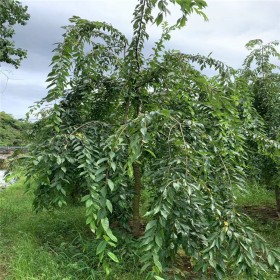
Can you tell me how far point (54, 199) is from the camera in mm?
2623

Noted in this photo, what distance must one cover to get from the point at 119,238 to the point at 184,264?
0.66m

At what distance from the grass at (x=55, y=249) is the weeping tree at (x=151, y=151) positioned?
0.51 ft

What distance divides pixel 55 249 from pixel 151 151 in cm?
154

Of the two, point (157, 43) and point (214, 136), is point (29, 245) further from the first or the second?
point (157, 43)

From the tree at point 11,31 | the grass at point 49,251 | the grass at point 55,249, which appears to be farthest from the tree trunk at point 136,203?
the tree at point 11,31

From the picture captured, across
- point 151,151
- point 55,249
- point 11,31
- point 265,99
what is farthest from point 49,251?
point 11,31

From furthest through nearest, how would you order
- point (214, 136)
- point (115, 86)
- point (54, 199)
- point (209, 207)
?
point (115, 86) → point (214, 136) → point (54, 199) → point (209, 207)

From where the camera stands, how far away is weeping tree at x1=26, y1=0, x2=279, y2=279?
1.93 meters

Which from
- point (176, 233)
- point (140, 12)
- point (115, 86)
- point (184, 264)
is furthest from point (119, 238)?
point (140, 12)

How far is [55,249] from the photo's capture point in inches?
122

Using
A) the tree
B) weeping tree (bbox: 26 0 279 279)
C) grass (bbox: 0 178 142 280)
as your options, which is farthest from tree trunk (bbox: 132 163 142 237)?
the tree

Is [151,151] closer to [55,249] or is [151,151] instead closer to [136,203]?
[136,203]

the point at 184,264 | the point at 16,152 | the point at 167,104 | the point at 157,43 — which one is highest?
the point at 157,43

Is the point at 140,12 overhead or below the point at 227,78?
overhead
